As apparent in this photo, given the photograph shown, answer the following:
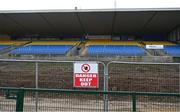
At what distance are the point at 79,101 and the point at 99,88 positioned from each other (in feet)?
11.1

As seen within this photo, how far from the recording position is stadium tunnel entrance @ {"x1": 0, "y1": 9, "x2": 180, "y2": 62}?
Answer: 91.9ft

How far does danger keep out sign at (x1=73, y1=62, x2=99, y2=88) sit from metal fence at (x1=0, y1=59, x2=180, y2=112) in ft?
1.07

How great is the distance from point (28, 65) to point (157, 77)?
16.7 feet

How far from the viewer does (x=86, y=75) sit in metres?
9.71

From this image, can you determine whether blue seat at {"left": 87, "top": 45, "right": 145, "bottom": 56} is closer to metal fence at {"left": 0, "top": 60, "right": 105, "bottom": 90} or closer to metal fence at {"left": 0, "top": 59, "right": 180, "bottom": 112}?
metal fence at {"left": 0, "top": 59, "right": 180, "bottom": 112}

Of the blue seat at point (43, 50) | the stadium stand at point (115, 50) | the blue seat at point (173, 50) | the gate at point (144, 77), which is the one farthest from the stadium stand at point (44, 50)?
the gate at point (144, 77)

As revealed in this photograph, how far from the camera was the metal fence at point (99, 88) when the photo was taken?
712cm

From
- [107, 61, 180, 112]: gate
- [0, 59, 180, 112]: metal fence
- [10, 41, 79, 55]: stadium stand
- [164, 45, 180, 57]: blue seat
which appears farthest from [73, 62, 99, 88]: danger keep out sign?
[10, 41, 79, 55]: stadium stand

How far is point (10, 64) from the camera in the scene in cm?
1324

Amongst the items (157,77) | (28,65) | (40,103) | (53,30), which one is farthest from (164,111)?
(53,30)

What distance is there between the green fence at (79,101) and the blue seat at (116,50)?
781 inches

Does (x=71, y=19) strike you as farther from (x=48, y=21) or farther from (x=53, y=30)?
(x=53, y=30)

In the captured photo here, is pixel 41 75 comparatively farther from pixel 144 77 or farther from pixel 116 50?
pixel 116 50

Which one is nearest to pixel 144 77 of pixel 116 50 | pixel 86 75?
pixel 86 75
